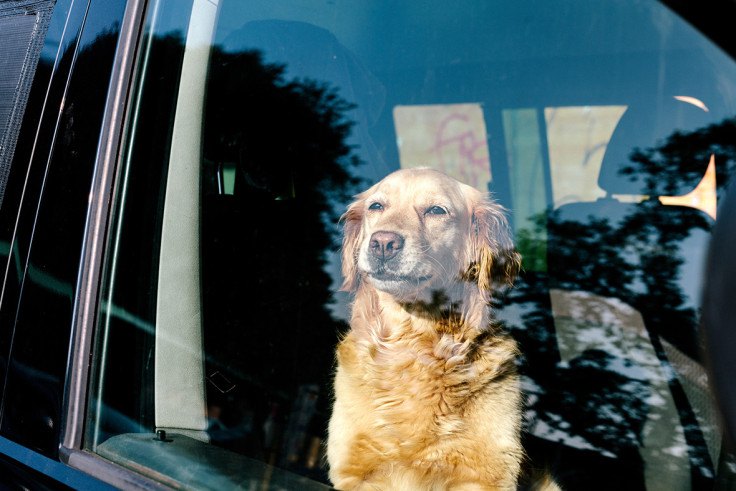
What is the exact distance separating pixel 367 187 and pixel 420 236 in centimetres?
30

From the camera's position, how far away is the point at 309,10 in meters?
1.57

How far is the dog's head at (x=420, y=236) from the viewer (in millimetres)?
1640

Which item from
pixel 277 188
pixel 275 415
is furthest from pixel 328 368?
pixel 277 188

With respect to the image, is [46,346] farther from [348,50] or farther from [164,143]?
[348,50]

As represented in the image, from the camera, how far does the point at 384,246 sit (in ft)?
5.75

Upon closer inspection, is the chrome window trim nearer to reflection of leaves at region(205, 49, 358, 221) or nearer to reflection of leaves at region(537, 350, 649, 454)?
reflection of leaves at region(205, 49, 358, 221)

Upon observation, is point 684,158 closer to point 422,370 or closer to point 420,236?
point 420,236

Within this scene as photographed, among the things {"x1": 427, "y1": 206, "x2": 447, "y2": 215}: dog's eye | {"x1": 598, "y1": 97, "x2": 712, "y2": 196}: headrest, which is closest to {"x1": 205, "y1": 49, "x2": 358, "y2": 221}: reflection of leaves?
{"x1": 427, "y1": 206, "x2": 447, "y2": 215}: dog's eye

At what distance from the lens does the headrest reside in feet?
3.70

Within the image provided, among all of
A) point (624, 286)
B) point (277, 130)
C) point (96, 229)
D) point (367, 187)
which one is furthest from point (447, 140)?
point (96, 229)

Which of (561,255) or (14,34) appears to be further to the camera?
(14,34)

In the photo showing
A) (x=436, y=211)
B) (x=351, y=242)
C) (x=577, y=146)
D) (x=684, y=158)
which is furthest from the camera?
(x=436, y=211)

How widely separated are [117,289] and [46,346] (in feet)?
0.68

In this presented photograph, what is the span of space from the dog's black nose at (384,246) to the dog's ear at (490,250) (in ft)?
0.74
